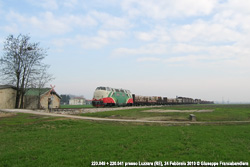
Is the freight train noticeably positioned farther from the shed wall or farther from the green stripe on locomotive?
the shed wall

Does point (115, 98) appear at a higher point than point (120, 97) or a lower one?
lower

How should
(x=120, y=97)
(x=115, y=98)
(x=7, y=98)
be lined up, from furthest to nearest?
(x=120, y=97), (x=115, y=98), (x=7, y=98)

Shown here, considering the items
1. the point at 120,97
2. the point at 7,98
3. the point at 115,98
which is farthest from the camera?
the point at 120,97

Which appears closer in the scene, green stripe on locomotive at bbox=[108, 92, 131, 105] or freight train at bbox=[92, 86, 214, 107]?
freight train at bbox=[92, 86, 214, 107]

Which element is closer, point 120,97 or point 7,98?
point 7,98

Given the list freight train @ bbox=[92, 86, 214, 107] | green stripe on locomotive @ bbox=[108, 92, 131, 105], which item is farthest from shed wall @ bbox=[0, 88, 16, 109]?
green stripe on locomotive @ bbox=[108, 92, 131, 105]

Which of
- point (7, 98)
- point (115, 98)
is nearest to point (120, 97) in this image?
point (115, 98)

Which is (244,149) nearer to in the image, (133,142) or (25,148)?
(133,142)

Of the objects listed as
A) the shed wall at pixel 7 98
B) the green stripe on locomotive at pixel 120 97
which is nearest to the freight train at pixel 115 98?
the green stripe on locomotive at pixel 120 97

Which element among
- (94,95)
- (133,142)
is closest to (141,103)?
(94,95)

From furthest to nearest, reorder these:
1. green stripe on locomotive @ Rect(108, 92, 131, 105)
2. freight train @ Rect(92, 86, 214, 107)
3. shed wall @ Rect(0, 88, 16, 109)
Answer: green stripe on locomotive @ Rect(108, 92, 131, 105)
freight train @ Rect(92, 86, 214, 107)
shed wall @ Rect(0, 88, 16, 109)

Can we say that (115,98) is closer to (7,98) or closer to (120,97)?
(120,97)

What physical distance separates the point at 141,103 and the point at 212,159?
Answer: 182 feet

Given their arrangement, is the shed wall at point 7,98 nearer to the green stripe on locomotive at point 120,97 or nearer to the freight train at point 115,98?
the freight train at point 115,98
